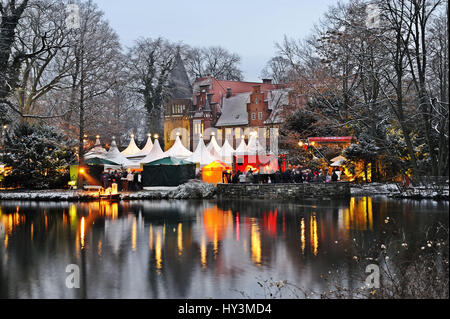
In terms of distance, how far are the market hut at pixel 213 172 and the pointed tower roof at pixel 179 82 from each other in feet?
98.2

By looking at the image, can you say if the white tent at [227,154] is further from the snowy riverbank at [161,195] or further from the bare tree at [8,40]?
the bare tree at [8,40]

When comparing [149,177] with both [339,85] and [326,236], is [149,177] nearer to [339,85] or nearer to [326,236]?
[339,85]

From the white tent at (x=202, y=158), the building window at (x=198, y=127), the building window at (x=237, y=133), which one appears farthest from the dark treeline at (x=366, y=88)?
the building window at (x=198, y=127)

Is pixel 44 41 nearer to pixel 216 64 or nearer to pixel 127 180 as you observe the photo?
pixel 127 180

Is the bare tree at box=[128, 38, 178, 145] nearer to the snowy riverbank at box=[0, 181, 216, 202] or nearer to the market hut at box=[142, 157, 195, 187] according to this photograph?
the market hut at box=[142, 157, 195, 187]

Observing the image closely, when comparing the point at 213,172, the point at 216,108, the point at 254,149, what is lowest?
the point at 213,172

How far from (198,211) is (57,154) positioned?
19295mm

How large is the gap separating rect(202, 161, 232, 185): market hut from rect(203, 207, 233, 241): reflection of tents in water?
808 inches

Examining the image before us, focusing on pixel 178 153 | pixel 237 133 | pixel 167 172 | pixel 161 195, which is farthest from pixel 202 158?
pixel 237 133

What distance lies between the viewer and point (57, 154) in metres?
40.6

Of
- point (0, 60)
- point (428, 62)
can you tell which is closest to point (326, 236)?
point (428, 62)

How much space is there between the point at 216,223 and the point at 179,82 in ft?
221

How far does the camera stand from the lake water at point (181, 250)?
30.8ft

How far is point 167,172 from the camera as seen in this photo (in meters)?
43.2
